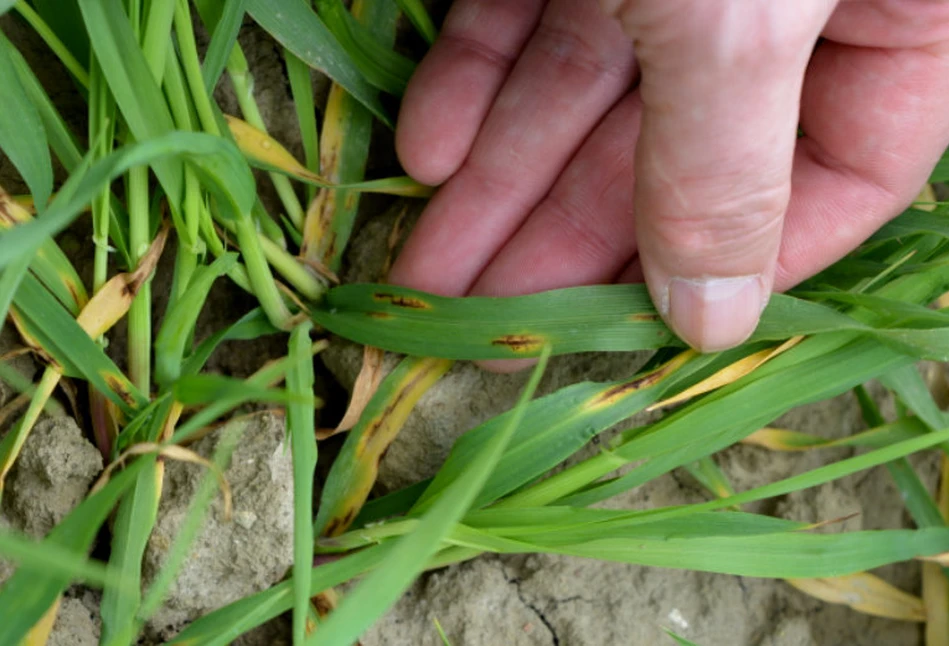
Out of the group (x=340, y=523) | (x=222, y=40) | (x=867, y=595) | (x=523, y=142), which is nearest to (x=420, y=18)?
(x=523, y=142)

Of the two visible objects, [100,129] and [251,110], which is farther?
[251,110]

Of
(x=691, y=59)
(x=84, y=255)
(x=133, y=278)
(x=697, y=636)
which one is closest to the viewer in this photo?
(x=691, y=59)

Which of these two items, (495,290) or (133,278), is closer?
(133,278)

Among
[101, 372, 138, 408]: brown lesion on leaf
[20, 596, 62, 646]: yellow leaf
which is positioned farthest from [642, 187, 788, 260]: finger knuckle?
[20, 596, 62, 646]: yellow leaf

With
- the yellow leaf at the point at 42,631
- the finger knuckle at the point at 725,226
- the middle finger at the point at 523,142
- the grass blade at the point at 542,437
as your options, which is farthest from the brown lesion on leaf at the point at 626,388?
the yellow leaf at the point at 42,631

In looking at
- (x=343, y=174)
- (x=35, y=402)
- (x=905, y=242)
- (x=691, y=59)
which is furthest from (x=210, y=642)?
(x=905, y=242)

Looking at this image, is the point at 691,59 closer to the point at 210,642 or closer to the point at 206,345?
the point at 206,345

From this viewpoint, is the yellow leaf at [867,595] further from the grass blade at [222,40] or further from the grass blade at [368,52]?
the grass blade at [222,40]

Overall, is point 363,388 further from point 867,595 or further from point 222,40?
point 867,595
